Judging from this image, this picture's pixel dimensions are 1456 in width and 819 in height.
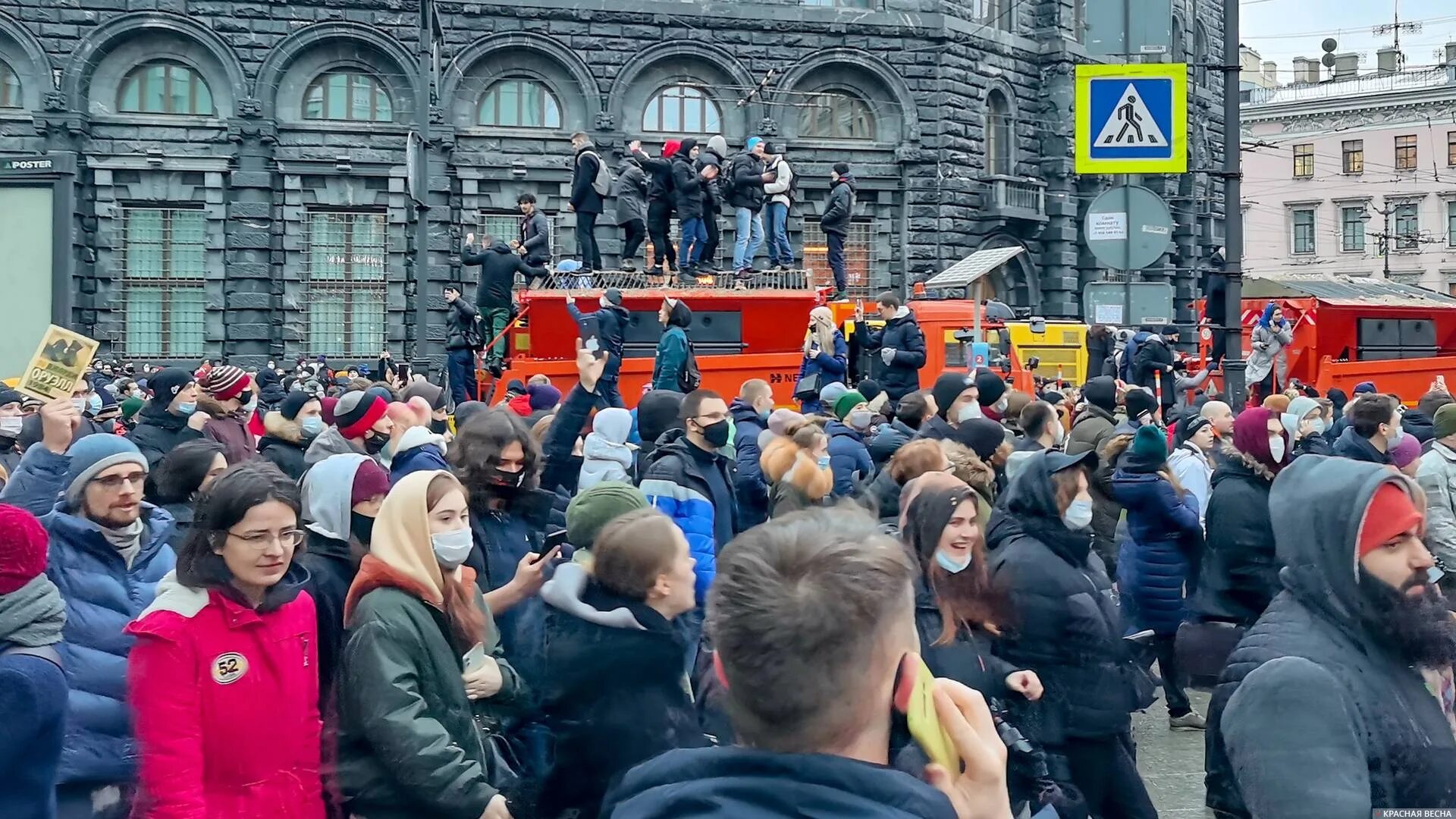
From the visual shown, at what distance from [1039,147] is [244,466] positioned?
95.3 ft

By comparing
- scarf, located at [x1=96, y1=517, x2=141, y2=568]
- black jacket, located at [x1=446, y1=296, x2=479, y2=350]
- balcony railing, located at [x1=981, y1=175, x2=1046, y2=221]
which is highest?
balcony railing, located at [x1=981, y1=175, x2=1046, y2=221]

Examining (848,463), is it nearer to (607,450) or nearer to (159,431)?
(607,450)

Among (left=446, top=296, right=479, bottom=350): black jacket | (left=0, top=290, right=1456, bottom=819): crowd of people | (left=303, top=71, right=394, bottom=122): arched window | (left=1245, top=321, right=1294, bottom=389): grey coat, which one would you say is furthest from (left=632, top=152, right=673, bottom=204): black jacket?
(left=0, top=290, right=1456, bottom=819): crowd of people

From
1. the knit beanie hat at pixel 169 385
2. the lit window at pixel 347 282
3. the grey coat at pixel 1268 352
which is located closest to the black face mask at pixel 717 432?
the knit beanie hat at pixel 169 385

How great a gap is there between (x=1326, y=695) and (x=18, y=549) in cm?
302

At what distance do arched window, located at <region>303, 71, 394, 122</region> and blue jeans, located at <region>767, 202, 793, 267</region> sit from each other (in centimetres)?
1064

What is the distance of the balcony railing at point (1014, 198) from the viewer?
29438 mm

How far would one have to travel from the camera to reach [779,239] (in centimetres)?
1906

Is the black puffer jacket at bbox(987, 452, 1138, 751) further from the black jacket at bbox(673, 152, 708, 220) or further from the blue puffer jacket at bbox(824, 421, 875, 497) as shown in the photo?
the black jacket at bbox(673, 152, 708, 220)

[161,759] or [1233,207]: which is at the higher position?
[1233,207]

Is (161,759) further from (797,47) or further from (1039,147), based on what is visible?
(1039,147)

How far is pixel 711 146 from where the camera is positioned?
17922 mm

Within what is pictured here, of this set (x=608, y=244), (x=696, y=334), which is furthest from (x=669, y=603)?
(x=608, y=244)

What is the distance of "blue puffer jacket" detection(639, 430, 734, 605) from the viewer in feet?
20.3
